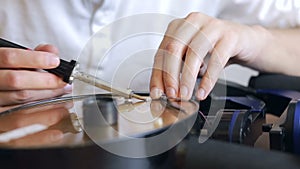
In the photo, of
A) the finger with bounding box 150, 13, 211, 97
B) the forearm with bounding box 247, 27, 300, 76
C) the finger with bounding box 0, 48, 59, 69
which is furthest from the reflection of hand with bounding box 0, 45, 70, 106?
the forearm with bounding box 247, 27, 300, 76

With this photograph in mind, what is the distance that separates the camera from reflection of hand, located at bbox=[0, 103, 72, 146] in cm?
29

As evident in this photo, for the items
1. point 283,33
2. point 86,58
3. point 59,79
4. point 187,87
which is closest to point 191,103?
point 187,87

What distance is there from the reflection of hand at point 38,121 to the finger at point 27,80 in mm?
78

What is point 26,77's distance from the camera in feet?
1.53

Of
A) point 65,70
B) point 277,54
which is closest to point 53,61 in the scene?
point 65,70

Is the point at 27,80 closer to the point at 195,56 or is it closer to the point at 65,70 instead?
the point at 65,70

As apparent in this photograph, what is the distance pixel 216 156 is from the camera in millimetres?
324

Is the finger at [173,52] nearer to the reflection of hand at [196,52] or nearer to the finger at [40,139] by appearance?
the reflection of hand at [196,52]

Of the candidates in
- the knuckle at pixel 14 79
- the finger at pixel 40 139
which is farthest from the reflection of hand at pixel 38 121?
the knuckle at pixel 14 79

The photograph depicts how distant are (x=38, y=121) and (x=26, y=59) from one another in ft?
0.45

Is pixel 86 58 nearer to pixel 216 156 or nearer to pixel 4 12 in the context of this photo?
pixel 4 12

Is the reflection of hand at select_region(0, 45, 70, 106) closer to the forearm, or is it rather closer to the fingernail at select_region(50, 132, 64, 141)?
the fingernail at select_region(50, 132, 64, 141)

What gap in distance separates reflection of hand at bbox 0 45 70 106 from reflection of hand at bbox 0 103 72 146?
8 cm

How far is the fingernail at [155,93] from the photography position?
1.30 feet
